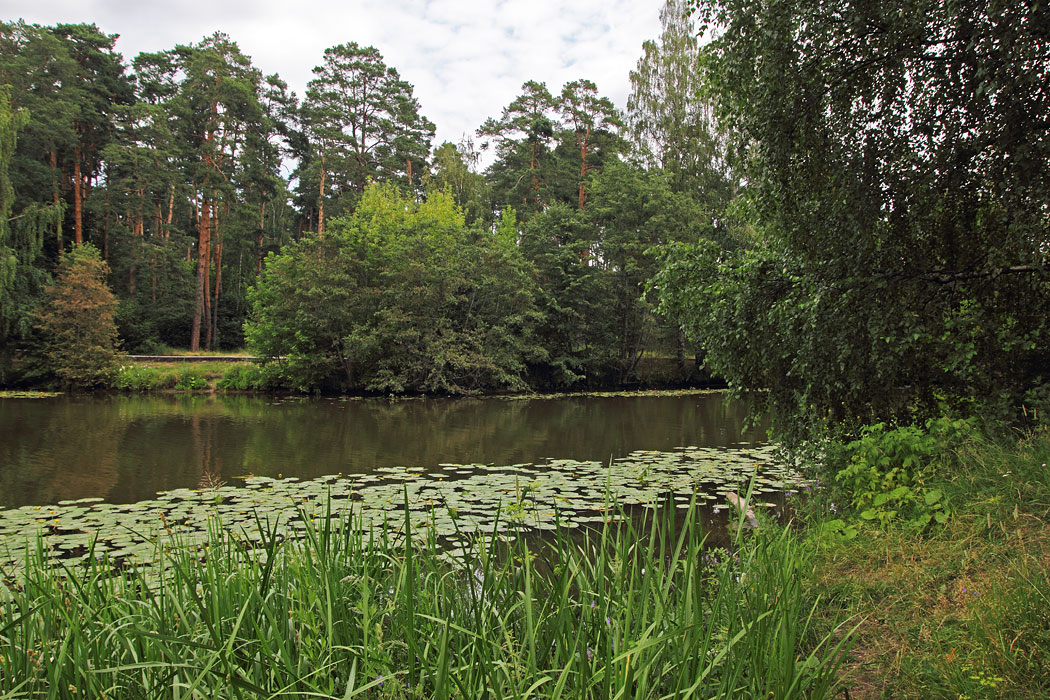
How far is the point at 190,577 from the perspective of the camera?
2.14 m

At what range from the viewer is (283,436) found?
1220 centimetres

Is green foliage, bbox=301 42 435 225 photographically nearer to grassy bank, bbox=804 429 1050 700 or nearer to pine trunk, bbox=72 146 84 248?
pine trunk, bbox=72 146 84 248

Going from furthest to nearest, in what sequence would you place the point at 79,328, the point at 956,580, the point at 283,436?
the point at 79,328 < the point at 283,436 < the point at 956,580

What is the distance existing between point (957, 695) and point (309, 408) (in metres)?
17.3

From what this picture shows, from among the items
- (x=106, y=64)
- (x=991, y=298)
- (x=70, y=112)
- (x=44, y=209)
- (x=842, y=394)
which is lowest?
(x=842, y=394)

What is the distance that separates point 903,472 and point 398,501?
4.65 m

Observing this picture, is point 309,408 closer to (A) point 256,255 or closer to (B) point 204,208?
(B) point 204,208

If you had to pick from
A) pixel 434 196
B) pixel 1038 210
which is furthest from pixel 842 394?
pixel 434 196

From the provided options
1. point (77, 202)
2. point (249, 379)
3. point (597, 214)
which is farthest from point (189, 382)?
point (597, 214)

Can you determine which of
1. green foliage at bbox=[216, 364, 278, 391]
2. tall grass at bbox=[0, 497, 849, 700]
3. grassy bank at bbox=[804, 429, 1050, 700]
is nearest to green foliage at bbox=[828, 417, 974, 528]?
grassy bank at bbox=[804, 429, 1050, 700]

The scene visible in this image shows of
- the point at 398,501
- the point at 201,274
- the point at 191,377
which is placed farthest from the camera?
the point at 201,274

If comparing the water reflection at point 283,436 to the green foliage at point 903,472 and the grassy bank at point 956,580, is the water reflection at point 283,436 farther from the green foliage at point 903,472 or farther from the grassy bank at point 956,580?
the grassy bank at point 956,580

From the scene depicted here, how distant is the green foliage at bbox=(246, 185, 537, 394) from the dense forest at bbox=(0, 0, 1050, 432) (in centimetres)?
11

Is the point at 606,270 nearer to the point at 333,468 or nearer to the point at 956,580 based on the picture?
the point at 333,468
